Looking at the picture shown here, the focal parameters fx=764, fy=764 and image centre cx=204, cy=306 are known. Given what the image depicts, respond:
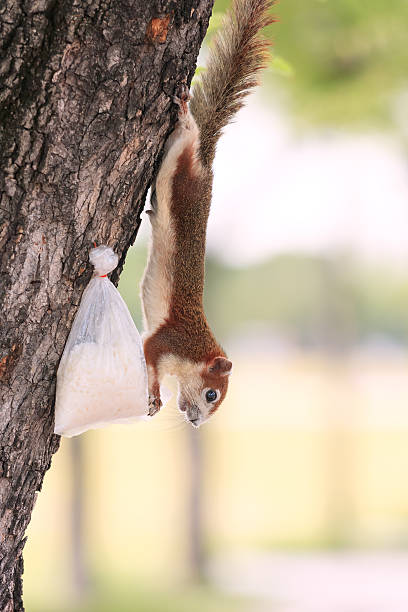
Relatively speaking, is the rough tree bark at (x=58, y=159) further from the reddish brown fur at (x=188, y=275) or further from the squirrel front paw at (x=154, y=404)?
the squirrel front paw at (x=154, y=404)

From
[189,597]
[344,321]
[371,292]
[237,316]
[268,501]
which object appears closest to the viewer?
[189,597]

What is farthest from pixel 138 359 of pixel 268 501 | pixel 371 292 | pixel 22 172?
pixel 268 501

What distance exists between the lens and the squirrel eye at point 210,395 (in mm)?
2584

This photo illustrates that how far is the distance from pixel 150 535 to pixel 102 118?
9210 mm

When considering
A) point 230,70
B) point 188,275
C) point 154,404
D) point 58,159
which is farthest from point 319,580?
point 58,159

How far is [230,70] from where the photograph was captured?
2.03m

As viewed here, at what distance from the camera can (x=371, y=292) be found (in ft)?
Result: 36.7

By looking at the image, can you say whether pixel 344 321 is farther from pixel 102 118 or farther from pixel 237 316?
pixel 102 118

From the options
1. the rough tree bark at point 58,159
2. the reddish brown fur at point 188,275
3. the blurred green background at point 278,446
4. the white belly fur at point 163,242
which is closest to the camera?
the rough tree bark at point 58,159

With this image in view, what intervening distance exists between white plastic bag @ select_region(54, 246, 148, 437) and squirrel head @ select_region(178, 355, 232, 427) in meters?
0.74

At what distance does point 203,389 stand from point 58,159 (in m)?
1.27

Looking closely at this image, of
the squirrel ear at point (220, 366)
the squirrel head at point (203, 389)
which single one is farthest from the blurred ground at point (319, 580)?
the squirrel ear at point (220, 366)

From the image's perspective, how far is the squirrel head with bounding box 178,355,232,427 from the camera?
8.36 ft

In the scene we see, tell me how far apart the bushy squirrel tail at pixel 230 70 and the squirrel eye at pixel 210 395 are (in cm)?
81
